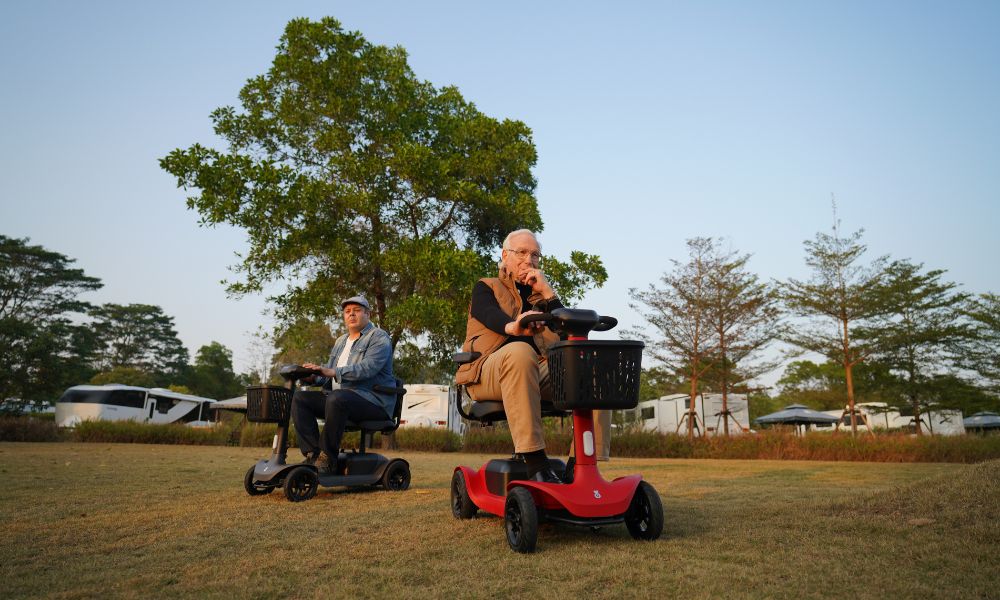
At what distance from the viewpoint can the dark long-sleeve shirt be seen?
316cm

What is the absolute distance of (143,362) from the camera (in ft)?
182

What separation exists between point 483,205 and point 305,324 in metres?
6.21

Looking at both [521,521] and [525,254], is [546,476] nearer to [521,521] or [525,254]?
[521,521]

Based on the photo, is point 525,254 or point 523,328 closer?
point 523,328

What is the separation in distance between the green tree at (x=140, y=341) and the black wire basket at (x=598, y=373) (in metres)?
60.4

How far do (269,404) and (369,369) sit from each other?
2.79 feet

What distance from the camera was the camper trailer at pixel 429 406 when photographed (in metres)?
22.1

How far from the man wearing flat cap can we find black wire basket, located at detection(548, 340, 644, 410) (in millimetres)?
2686

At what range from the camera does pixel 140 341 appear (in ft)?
185

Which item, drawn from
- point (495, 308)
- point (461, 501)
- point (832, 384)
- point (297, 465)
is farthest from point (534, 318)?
point (832, 384)

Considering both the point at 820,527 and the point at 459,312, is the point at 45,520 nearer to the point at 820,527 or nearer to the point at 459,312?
the point at 820,527

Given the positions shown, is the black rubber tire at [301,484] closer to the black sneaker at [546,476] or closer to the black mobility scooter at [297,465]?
the black mobility scooter at [297,465]

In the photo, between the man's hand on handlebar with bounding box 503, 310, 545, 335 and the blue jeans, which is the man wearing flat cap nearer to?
the blue jeans

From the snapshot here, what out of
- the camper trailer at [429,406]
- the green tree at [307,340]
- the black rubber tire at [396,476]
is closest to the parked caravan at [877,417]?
the camper trailer at [429,406]
